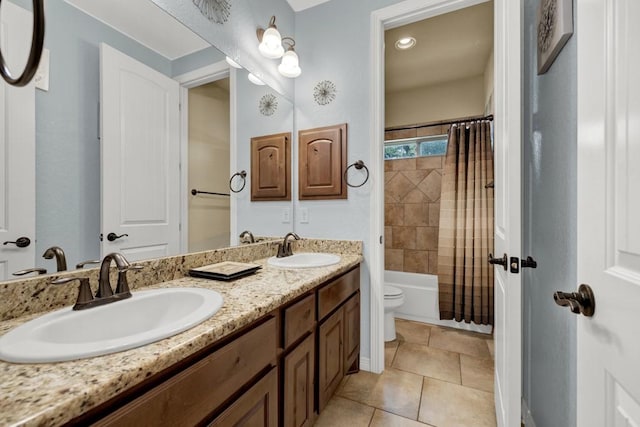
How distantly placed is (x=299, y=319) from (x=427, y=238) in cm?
246

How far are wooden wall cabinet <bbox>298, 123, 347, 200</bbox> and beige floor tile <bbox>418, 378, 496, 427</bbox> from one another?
4.41 feet

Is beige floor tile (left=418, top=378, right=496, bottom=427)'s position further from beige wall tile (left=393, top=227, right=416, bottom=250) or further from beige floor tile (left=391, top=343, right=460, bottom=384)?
beige wall tile (left=393, top=227, right=416, bottom=250)

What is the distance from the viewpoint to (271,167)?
199 cm

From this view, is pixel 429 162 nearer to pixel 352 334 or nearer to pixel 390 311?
pixel 390 311

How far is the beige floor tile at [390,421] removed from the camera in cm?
143

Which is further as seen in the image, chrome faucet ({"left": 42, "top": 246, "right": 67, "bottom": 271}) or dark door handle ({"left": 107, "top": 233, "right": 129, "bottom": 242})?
dark door handle ({"left": 107, "top": 233, "right": 129, "bottom": 242})

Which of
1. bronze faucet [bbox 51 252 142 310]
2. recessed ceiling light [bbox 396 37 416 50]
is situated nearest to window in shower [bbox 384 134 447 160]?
Answer: recessed ceiling light [bbox 396 37 416 50]

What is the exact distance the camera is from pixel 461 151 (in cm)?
272

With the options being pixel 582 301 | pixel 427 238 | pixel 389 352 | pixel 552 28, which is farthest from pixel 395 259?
pixel 582 301

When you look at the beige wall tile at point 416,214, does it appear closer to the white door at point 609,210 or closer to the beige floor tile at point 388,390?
the beige floor tile at point 388,390

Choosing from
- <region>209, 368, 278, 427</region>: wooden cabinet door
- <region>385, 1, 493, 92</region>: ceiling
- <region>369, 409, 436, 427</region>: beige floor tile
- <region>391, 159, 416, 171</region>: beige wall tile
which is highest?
<region>385, 1, 493, 92</region>: ceiling

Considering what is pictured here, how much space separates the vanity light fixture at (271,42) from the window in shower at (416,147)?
6.55 ft

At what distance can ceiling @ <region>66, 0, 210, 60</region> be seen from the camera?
96 centimetres

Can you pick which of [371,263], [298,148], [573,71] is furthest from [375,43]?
[371,263]
